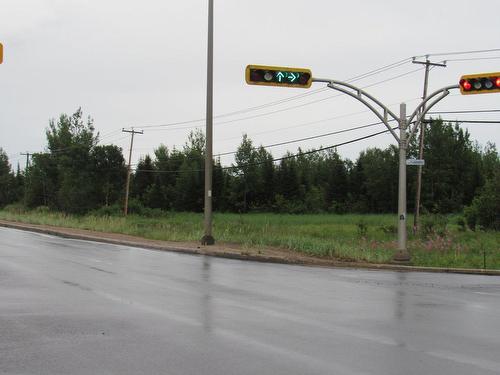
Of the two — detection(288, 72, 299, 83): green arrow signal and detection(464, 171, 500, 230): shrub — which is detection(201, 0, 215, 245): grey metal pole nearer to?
detection(288, 72, 299, 83): green arrow signal

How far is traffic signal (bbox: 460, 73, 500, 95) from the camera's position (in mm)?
17984

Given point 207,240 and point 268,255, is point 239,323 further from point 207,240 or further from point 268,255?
point 207,240

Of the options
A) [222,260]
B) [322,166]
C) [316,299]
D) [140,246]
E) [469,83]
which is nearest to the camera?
[316,299]

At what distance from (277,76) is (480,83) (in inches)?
239

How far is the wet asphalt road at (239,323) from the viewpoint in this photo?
21.6 ft

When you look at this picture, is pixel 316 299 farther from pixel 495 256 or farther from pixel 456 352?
pixel 495 256

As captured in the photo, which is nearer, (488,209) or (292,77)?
(292,77)

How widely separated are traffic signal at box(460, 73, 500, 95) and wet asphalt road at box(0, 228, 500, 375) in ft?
19.1

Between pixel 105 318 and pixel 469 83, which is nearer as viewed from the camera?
pixel 105 318

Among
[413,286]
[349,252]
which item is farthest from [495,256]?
[413,286]

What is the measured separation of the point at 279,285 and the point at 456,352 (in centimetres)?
664

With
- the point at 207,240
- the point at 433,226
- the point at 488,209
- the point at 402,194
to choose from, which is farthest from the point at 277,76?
the point at 488,209

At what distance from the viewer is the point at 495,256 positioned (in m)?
22.6

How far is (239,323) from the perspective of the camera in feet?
→ 28.9
